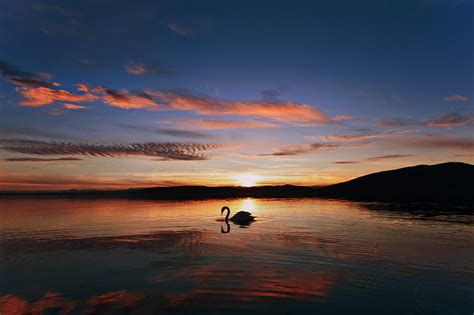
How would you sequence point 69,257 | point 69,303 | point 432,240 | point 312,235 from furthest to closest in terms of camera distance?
1. point 312,235
2. point 432,240
3. point 69,257
4. point 69,303

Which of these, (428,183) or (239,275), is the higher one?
(428,183)

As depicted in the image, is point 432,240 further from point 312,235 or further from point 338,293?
point 338,293

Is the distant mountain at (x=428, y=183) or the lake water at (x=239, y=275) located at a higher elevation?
the distant mountain at (x=428, y=183)

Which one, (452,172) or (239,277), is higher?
(452,172)

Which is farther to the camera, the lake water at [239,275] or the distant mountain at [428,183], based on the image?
the distant mountain at [428,183]

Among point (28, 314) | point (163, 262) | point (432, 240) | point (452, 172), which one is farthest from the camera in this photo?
point (452, 172)

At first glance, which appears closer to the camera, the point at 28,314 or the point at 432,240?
the point at 28,314

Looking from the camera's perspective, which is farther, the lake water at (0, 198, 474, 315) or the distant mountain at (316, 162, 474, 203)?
the distant mountain at (316, 162, 474, 203)

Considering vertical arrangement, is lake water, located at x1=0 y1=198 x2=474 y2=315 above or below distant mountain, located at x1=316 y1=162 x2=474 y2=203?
below

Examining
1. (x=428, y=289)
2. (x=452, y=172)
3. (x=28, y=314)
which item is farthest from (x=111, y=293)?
(x=452, y=172)

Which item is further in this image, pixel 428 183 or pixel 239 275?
pixel 428 183

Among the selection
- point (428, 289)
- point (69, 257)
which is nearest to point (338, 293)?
point (428, 289)

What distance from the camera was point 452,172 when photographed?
7126 inches

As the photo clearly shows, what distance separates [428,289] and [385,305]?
3.35 meters
